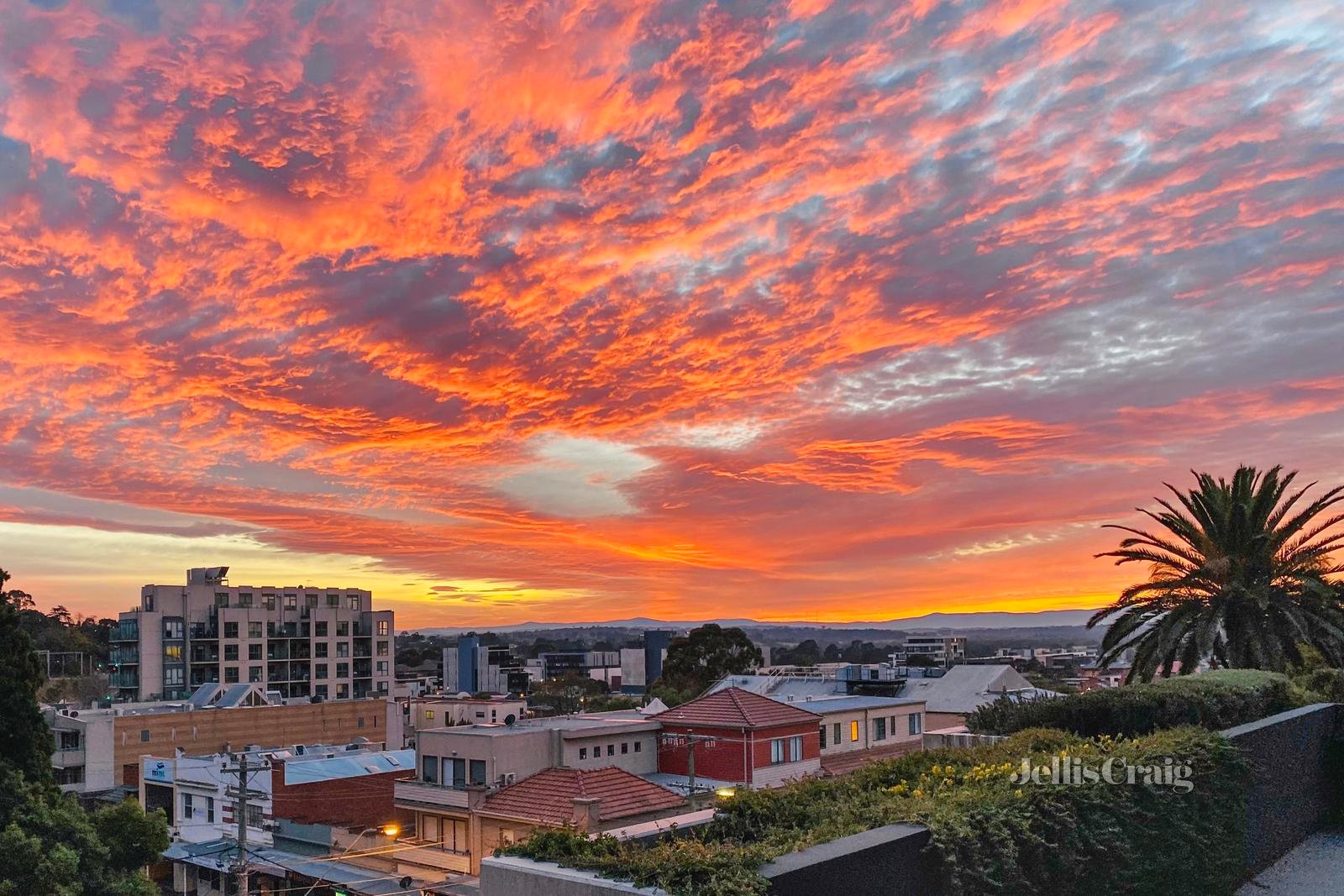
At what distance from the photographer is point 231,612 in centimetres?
8094

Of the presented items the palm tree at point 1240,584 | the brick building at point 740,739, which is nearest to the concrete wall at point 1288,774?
the palm tree at point 1240,584

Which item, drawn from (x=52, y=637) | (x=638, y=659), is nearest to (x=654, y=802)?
(x=52, y=637)

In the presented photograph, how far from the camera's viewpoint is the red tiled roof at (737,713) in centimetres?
3897

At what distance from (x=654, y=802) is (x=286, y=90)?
20.1 meters

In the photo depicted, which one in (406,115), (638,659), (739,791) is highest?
(406,115)

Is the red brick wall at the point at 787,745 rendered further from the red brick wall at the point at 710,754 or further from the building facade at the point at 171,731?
the building facade at the point at 171,731

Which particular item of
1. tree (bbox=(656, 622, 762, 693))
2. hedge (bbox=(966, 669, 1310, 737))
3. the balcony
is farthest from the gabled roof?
hedge (bbox=(966, 669, 1310, 737))

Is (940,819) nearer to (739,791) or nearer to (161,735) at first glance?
(739,791)

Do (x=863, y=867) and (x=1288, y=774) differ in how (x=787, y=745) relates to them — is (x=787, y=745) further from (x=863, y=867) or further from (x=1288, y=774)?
(x=863, y=867)

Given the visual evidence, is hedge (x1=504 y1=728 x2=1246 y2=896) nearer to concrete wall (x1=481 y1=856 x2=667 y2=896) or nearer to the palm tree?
concrete wall (x1=481 y1=856 x2=667 y2=896)

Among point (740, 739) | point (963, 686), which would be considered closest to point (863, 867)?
point (740, 739)

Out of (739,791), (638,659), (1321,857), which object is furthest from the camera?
(638,659)

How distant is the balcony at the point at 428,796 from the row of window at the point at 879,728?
56.6ft

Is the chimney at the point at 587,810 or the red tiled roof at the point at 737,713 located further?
the red tiled roof at the point at 737,713
